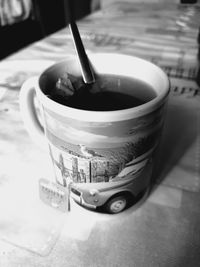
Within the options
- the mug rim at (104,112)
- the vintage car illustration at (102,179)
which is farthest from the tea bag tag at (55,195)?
the mug rim at (104,112)

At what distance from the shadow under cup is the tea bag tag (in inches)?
0.5

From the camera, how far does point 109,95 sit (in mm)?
301

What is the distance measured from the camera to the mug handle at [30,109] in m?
0.31

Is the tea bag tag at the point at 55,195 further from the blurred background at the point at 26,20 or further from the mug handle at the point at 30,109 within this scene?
the blurred background at the point at 26,20

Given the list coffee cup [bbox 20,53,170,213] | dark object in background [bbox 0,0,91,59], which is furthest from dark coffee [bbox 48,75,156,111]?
dark object in background [bbox 0,0,91,59]

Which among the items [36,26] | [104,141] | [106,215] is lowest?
[36,26]

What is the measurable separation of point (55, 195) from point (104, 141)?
0.12 m

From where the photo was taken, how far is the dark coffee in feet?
0.91

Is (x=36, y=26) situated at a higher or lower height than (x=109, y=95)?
lower

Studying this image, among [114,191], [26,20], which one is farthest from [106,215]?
[26,20]

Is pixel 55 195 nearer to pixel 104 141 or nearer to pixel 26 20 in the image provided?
pixel 104 141

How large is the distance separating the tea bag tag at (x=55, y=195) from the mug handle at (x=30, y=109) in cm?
5

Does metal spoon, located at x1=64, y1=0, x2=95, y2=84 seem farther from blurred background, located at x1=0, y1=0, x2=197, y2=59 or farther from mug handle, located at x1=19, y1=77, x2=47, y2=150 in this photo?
blurred background, located at x1=0, y1=0, x2=197, y2=59

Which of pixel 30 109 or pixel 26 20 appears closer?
pixel 30 109
